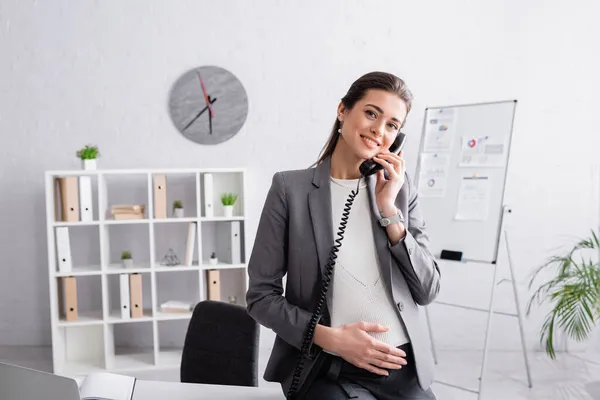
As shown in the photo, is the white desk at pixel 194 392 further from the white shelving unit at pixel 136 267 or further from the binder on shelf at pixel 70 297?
the binder on shelf at pixel 70 297

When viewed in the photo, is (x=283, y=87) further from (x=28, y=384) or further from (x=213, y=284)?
(x=28, y=384)

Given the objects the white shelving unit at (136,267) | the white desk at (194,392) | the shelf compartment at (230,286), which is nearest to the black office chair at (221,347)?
the white desk at (194,392)

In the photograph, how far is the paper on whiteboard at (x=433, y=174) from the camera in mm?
3895

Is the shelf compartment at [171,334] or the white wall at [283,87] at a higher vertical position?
the white wall at [283,87]

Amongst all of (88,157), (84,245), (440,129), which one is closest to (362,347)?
(440,129)

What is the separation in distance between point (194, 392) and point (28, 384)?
57 cm

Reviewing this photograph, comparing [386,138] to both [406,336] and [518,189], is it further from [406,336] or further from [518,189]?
[518,189]

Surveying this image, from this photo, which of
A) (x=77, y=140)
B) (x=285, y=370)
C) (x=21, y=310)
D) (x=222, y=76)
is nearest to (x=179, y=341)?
(x=21, y=310)

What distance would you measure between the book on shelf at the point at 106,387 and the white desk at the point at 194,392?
4cm

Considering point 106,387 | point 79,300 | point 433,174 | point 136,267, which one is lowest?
point 79,300

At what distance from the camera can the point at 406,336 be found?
162cm

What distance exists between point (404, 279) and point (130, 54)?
325 cm

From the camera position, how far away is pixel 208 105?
172 inches

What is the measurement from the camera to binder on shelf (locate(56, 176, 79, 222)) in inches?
156
